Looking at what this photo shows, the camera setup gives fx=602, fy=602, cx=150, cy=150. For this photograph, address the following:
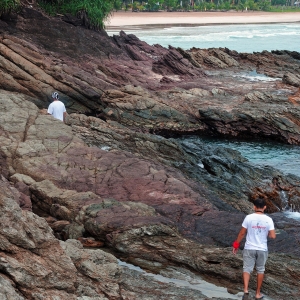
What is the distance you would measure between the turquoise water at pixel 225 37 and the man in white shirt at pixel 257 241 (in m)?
56.9

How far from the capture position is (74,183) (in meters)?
15.4

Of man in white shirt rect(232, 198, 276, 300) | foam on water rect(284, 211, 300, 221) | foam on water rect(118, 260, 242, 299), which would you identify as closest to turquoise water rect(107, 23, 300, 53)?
foam on water rect(284, 211, 300, 221)

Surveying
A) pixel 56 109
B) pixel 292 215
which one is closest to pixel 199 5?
pixel 56 109

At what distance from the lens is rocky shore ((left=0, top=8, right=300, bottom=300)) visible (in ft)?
31.0

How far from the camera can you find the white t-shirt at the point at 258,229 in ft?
32.7

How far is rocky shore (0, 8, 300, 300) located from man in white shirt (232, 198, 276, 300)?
1.65 feet

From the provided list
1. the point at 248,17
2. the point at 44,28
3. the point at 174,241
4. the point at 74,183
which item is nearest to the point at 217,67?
the point at 44,28

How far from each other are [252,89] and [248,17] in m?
91.7

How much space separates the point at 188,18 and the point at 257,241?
102m

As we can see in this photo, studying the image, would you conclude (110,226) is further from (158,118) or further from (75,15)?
(75,15)

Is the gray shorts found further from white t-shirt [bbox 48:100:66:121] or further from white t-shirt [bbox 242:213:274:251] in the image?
white t-shirt [bbox 48:100:66:121]

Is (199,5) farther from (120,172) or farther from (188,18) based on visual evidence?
(120,172)

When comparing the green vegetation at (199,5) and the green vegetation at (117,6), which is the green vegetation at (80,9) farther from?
the green vegetation at (199,5)

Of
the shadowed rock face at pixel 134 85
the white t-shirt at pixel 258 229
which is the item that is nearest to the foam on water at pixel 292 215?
the white t-shirt at pixel 258 229
